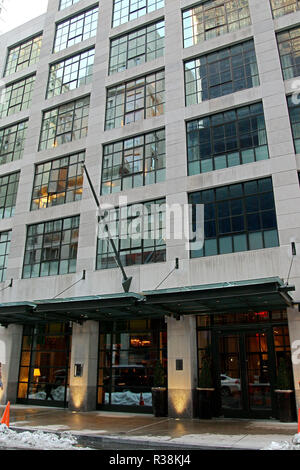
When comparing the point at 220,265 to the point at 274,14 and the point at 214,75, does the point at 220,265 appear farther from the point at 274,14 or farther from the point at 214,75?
the point at 274,14

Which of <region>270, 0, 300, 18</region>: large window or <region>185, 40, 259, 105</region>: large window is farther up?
<region>270, 0, 300, 18</region>: large window

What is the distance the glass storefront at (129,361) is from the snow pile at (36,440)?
6276mm

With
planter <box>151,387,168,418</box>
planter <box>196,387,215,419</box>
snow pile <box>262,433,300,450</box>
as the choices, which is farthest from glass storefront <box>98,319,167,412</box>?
snow pile <box>262,433,300,450</box>

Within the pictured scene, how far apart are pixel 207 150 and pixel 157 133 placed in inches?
135

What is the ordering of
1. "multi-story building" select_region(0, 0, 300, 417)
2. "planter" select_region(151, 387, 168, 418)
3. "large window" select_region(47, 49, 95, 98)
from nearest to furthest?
"multi-story building" select_region(0, 0, 300, 417) < "planter" select_region(151, 387, 168, 418) < "large window" select_region(47, 49, 95, 98)

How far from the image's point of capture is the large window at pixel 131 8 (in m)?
24.1

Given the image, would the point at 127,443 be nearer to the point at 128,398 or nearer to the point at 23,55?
the point at 128,398

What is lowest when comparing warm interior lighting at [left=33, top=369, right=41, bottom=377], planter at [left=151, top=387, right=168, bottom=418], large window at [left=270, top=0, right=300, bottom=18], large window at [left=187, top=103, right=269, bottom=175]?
planter at [left=151, top=387, right=168, bottom=418]

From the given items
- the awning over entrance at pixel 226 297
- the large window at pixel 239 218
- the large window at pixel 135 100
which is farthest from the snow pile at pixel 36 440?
the large window at pixel 135 100

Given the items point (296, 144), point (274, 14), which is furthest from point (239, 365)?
point (274, 14)

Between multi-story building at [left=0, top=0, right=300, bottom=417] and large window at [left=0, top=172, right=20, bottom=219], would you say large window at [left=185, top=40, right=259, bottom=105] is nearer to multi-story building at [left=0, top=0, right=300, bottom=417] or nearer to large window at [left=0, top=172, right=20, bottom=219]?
multi-story building at [left=0, top=0, right=300, bottom=417]

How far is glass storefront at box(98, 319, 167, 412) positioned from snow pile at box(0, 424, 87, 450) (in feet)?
20.6

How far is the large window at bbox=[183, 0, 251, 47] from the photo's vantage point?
66.7 feet

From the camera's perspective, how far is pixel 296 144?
→ 16.8 meters
